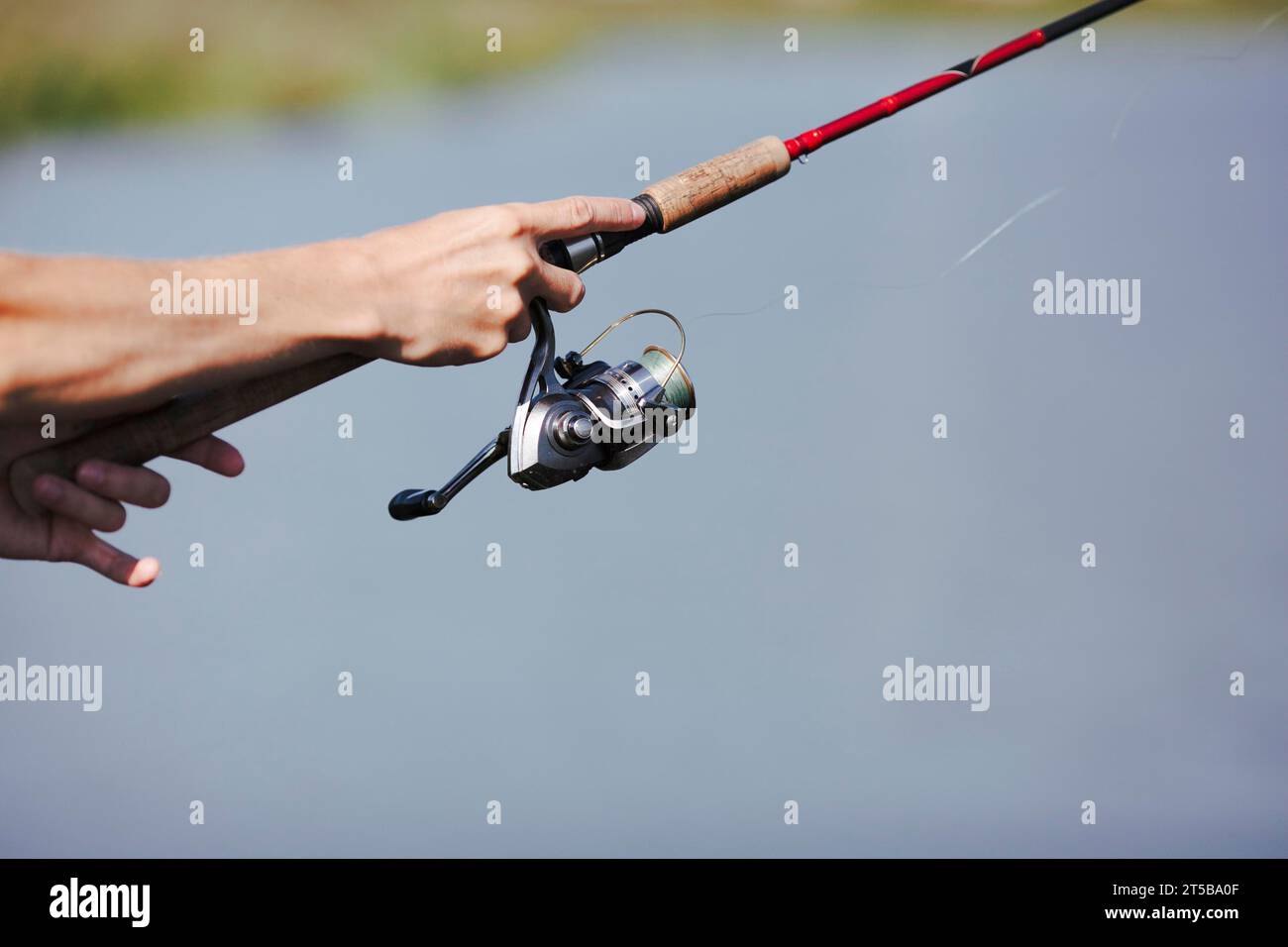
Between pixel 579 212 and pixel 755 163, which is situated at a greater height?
pixel 755 163

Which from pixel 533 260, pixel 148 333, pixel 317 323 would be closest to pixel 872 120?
pixel 533 260

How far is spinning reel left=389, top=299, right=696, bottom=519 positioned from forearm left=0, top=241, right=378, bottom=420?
291 millimetres

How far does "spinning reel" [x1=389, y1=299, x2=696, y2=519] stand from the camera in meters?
1.58

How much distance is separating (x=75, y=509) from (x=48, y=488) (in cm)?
3

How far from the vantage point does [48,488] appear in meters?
1.38

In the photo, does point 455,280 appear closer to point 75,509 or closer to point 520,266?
point 520,266

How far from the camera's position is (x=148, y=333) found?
3.74ft

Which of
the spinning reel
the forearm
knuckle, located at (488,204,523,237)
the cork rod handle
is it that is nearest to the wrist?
the forearm

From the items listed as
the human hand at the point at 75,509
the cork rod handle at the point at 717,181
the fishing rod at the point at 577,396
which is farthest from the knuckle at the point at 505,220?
the human hand at the point at 75,509

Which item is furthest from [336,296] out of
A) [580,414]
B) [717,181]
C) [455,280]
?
[717,181]

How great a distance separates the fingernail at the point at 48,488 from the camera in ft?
4.51

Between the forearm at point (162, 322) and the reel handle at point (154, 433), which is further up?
the forearm at point (162, 322)

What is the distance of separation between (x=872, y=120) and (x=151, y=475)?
3.56 ft

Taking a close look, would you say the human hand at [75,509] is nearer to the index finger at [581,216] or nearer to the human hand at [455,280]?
the human hand at [455,280]
